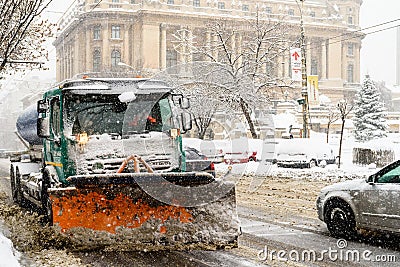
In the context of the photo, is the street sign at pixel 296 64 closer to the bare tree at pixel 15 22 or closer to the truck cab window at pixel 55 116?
the bare tree at pixel 15 22

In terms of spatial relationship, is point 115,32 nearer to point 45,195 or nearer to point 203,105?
point 203,105

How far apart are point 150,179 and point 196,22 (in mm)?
82725

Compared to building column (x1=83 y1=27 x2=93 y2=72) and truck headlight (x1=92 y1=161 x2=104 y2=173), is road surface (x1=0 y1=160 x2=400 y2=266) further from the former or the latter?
building column (x1=83 y1=27 x2=93 y2=72)

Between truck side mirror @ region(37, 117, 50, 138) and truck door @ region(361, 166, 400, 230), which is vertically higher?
truck side mirror @ region(37, 117, 50, 138)

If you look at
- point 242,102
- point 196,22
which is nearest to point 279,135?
point 242,102

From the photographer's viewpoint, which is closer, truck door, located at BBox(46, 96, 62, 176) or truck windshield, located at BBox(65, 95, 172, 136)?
truck windshield, located at BBox(65, 95, 172, 136)

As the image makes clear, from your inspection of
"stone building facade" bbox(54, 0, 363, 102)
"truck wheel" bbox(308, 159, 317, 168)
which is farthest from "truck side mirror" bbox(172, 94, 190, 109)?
"stone building facade" bbox(54, 0, 363, 102)

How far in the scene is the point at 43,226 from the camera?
1123 cm

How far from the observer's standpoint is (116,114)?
10891mm

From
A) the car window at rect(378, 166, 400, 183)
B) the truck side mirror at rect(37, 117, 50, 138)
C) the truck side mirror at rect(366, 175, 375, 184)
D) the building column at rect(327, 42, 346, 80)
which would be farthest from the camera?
the building column at rect(327, 42, 346, 80)

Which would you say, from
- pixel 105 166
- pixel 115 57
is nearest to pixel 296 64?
pixel 105 166

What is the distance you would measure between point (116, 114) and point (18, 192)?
589 cm

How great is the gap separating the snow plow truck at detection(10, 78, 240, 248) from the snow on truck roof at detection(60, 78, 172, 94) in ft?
0.06

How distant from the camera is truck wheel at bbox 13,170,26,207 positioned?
15.1 metres
